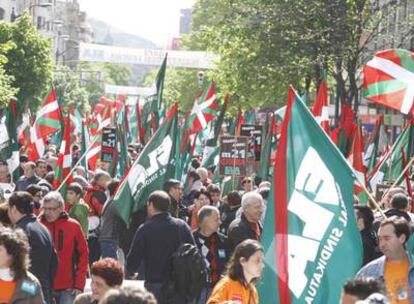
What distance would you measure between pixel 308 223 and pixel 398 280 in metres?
0.96

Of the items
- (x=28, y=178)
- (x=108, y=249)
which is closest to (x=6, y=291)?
(x=108, y=249)

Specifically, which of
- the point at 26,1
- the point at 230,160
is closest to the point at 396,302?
the point at 230,160

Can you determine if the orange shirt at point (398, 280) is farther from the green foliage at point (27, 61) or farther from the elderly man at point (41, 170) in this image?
the green foliage at point (27, 61)

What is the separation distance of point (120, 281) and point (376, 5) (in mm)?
40166

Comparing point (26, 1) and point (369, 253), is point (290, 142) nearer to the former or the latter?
point (369, 253)

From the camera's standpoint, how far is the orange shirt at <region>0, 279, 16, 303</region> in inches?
296

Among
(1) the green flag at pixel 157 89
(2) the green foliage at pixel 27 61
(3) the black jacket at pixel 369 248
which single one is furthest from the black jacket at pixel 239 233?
(2) the green foliage at pixel 27 61

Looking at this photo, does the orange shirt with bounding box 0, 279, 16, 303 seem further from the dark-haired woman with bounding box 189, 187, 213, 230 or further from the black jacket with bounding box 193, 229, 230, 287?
the dark-haired woman with bounding box 189, 187, 213, 230

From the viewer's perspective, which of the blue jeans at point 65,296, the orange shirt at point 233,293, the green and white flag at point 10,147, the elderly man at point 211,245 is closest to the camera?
the orange shirt at point 233,293

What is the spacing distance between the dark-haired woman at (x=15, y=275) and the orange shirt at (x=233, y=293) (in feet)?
3.52

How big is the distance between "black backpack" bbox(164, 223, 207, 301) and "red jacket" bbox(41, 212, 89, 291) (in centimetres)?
113

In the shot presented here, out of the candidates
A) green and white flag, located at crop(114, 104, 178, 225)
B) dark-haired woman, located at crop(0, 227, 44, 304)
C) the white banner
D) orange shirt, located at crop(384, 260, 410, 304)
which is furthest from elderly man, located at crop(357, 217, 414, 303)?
the white banner

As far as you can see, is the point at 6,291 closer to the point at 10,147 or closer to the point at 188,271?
the point at 188,271

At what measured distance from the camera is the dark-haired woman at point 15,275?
7516 mm
